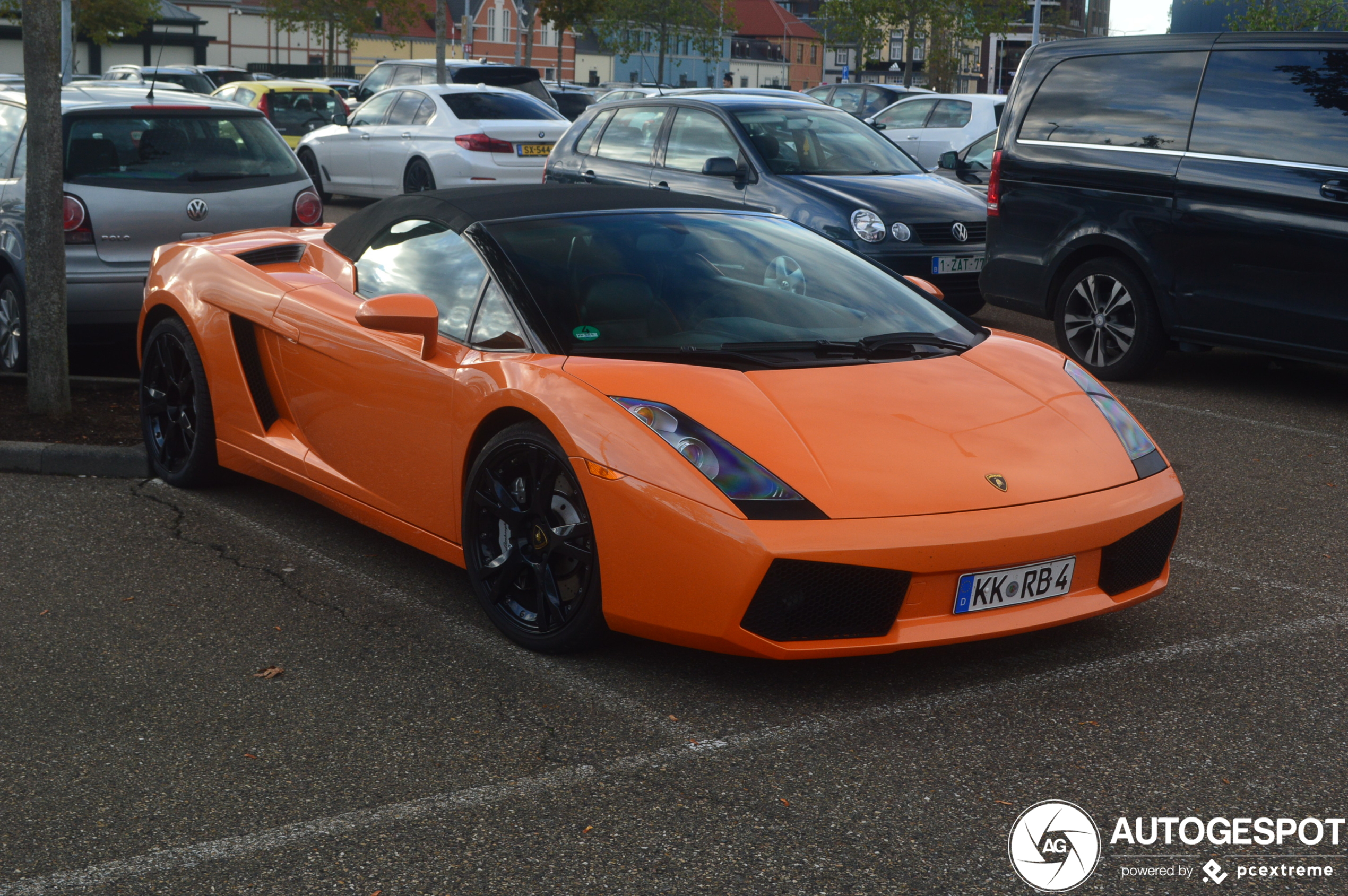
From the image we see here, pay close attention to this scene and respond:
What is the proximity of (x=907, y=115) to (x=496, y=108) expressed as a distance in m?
5.91

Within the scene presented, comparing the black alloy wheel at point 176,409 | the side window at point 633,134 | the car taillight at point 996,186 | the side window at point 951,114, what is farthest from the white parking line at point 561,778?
the side window at point 951,114

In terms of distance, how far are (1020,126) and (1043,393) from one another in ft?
16.3

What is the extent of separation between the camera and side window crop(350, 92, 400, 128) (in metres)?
Answer: 17.6

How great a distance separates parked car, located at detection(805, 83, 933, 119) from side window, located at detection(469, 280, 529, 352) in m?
22.2

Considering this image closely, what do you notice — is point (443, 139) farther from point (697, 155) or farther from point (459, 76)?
point (697, 155)

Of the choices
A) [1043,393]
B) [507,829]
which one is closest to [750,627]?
[507,829]

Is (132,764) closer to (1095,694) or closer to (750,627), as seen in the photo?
(750,627)

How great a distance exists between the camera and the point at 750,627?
3.61 metres

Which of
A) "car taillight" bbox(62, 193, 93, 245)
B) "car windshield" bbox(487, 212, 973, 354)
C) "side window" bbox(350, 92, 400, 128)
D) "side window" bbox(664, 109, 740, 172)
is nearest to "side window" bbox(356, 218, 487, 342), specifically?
"car windshield" bbox(487, 212, 973, 354)

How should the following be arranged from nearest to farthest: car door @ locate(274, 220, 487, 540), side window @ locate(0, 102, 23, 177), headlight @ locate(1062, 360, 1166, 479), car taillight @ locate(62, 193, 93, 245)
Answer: headlight @ locate(1062, 360, 1166, 479) → car door @ locate(274, 220, 487, 540) → car taillight @ locate(62, 193, 93, 245) → side window @ locate(0, 102, 23, 177)

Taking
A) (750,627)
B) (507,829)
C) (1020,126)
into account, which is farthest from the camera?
(1020,126)

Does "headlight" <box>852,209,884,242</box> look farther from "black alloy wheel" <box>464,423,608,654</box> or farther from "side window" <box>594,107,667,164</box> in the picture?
"black alloy wheel" <box>464,423,608,654</box>

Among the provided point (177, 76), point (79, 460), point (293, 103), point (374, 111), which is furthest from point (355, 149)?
point (79, 460)

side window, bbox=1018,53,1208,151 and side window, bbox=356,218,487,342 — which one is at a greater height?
side window, bbox=1018,53,1208,151
